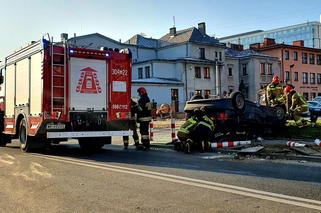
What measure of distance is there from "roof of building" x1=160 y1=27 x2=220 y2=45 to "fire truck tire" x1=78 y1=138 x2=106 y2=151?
1636 inches

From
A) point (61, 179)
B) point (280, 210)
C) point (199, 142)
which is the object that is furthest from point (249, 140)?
point (280, 210)

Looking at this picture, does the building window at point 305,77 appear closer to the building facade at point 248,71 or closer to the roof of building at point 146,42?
the building facade at point 248,71

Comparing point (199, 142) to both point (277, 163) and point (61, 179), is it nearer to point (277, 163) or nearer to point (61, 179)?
point (277, 163)

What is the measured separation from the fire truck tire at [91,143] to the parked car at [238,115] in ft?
9.85

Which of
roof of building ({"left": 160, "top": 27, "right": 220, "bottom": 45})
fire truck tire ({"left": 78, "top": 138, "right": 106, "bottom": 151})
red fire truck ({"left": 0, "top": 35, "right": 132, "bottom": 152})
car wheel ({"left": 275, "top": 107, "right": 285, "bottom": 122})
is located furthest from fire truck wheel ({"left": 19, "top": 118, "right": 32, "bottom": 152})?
roof of building ({"left": 160, "top": 27, "right": 220, "bottom": 45})

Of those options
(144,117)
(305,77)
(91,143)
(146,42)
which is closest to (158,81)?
(146,42)

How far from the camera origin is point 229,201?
6.11 metres

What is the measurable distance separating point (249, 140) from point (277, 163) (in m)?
4.24

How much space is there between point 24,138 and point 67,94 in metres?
2.18

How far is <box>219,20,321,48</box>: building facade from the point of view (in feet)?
309

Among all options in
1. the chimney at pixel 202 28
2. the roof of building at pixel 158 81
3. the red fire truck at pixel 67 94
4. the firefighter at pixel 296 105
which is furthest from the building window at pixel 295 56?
the red fire truck at pixel 67 94

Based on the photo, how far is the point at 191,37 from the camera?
55.3 meters

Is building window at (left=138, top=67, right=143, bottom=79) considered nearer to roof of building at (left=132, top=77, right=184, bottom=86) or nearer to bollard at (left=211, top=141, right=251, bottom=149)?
roof of building at (left=132, top=77, right=184, bottom=86)

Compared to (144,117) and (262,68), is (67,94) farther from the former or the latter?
(262,68)
